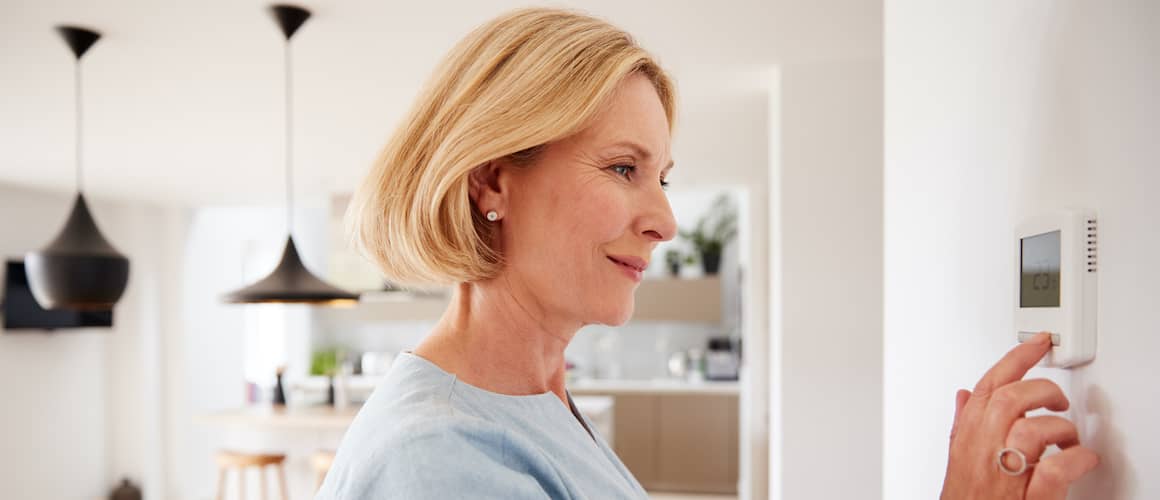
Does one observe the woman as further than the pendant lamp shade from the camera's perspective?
No

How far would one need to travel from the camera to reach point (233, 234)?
25.7 feet

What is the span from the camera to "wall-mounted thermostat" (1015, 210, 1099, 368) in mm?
693

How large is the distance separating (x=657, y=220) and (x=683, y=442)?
6.56 meters

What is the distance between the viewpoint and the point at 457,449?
2.36ft

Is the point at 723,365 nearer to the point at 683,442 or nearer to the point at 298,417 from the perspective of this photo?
the point at 683,442

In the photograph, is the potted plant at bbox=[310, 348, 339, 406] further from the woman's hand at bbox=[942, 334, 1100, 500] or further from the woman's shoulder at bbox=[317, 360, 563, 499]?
the woman's hand at bbox=[942, 334, 1100, 500]

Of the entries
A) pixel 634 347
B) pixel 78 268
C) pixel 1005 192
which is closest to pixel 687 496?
pixel 634 347

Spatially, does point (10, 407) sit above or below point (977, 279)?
below

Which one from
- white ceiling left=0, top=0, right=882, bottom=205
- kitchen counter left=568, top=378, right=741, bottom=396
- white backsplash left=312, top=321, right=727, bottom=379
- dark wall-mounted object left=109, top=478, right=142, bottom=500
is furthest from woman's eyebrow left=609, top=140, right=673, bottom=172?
white backsplash left=312, top=321, right=727, bottom=379

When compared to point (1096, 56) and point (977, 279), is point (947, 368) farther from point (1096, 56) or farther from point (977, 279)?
point (1096, 56)

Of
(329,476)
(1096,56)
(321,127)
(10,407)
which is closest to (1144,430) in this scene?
(1096,56)

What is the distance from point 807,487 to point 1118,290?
2.61m

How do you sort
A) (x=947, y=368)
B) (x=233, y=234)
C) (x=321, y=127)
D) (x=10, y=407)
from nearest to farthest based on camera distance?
(x=947, y=368) < (x=321, y=127) < (x=10, y=407) < (x=233, y=234)

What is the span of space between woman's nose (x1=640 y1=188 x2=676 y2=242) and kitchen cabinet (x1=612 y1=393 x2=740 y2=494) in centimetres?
644
